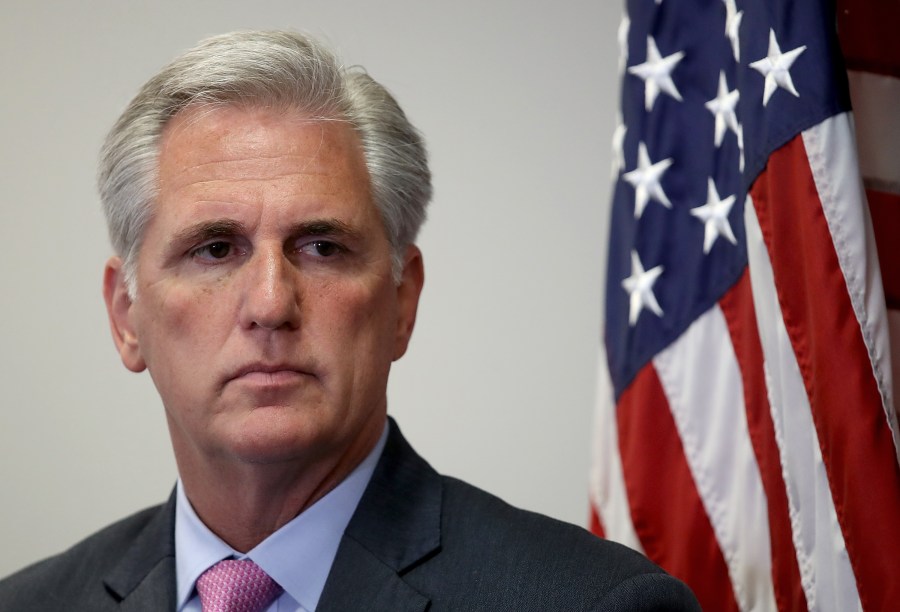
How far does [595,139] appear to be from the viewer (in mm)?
3357

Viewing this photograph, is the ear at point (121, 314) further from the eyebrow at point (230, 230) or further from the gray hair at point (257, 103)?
the eyebrow at point (230, 230)

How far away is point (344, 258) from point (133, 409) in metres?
1.83

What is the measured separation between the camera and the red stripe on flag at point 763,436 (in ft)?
6.82

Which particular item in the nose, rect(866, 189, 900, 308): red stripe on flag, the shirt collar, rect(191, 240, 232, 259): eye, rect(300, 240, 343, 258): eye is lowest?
the shirt collar

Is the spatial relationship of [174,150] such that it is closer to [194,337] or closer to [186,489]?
[194,337]

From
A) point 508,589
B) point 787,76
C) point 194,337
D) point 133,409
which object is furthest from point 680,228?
point 133,409

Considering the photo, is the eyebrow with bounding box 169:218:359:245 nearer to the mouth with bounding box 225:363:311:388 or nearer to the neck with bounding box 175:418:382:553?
the mouth with bounding box 225:363:311:388

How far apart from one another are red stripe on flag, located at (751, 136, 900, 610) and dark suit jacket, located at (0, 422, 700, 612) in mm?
335

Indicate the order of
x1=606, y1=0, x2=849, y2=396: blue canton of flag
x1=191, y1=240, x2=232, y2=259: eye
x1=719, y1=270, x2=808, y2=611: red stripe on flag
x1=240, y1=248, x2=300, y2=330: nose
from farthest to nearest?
x1=606, y1=0, x2=849, y2=396: blue canton of flag < x1=719, y1=270, x2=808, y2=611: red stripe on flag < x1=191, y1=240, x2=232, y2=259: eye < x1=240, y1=248, x2=300, y2=330: nose

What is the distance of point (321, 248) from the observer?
72.7 inches

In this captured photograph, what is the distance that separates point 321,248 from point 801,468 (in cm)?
94

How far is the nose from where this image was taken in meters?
1.71

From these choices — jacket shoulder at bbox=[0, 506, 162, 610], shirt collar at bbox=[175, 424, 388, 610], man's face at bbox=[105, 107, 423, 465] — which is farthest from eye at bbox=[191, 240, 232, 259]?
jacket shoulder at bbox=[0, 506, 162, 610]

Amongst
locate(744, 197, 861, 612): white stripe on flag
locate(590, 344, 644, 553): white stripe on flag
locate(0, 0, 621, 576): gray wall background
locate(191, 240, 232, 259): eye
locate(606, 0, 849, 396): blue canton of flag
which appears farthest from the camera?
locate(0, 0, 621, 576): gray wall background
